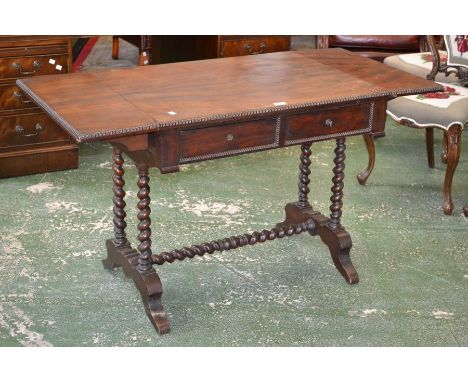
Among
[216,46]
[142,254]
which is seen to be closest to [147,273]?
[142,254]

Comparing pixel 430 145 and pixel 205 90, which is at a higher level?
pixel 205 90

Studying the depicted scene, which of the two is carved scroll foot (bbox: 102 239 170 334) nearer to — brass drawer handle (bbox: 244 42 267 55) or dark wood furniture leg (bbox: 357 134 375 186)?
dark wood furniture leg (bbox: 357 134 375 186)

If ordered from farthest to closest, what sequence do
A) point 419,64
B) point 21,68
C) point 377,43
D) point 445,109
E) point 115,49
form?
point 115,49 < point 377,43 < point 419,64 < point 21,68 < point 445,109

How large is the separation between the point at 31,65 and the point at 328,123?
2.08 metres

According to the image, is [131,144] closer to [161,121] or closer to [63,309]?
[161,121]

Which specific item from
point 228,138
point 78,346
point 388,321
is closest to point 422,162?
point 388,321

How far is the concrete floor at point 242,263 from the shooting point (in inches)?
147

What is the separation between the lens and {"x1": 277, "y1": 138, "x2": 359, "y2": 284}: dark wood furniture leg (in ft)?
13.6

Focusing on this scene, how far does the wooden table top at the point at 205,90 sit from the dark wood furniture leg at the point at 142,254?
0.97ft

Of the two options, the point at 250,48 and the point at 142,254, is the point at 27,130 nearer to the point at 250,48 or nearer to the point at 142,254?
the point at 250,48

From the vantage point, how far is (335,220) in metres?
4.25

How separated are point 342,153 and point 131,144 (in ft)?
3.69

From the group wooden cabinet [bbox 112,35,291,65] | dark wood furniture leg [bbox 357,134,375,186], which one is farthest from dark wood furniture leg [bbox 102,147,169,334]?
wooden cabinet [bbox 112,35,291,65]

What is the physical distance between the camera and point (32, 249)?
439cm
